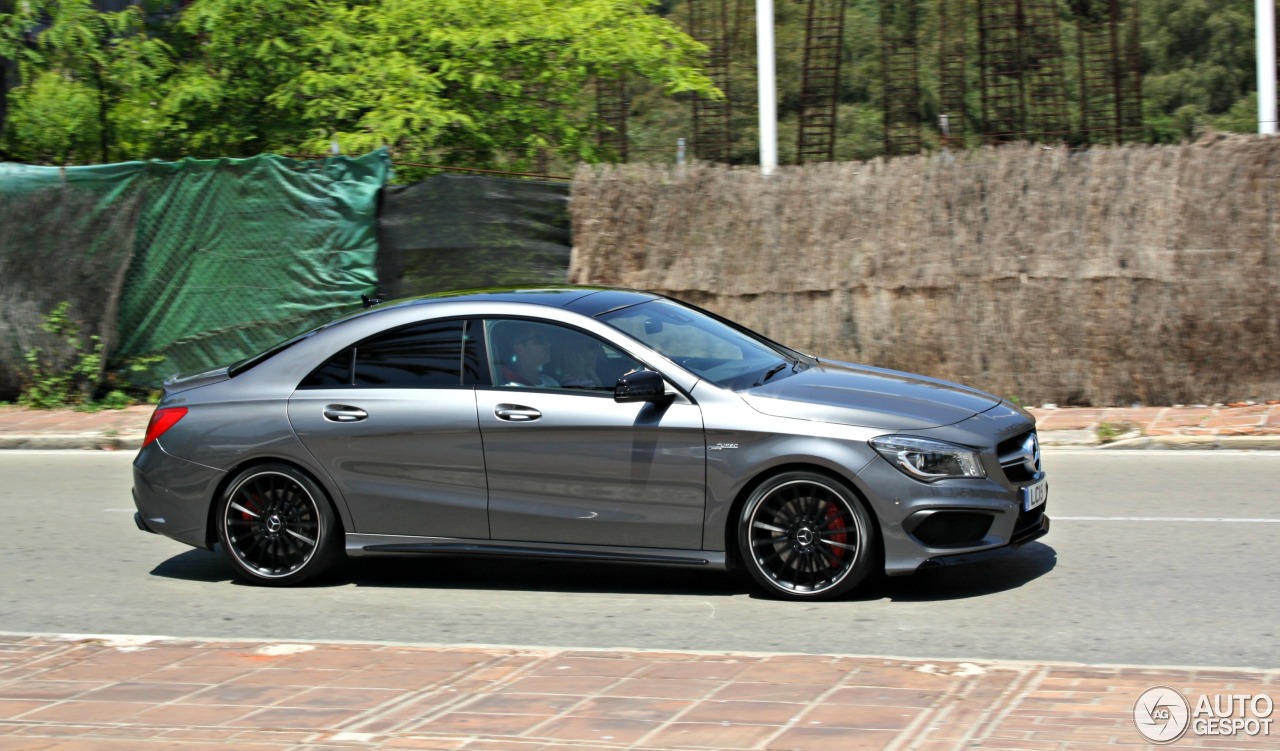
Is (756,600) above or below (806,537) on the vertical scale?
below

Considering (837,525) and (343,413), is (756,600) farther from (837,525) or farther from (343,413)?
(343,413)

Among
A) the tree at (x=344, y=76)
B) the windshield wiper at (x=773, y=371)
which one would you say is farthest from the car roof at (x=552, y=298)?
the tree at (x=344, y=76)

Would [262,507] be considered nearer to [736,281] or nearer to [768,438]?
[768,438]

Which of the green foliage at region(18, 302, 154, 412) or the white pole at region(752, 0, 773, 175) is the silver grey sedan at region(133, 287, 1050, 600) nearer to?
the green foliage at region(18, 302, 154, 412)

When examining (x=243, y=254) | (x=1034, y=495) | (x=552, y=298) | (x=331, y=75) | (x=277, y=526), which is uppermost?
(x=331, y=75)

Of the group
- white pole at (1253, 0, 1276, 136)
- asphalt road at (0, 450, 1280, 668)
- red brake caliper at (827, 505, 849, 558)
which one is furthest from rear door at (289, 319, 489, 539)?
white pole at (1253, 0, 1276, 136)

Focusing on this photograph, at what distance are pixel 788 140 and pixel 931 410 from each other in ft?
112

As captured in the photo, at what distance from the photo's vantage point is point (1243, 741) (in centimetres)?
441

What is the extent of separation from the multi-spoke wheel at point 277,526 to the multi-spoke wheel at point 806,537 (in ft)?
7.36

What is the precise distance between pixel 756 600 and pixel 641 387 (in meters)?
1.20

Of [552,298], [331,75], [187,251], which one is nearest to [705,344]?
[552,298]

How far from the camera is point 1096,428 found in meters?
11.5

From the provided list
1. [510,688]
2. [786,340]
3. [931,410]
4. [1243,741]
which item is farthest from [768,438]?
[786,340]

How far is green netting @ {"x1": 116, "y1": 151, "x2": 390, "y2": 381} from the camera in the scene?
1441 cm
